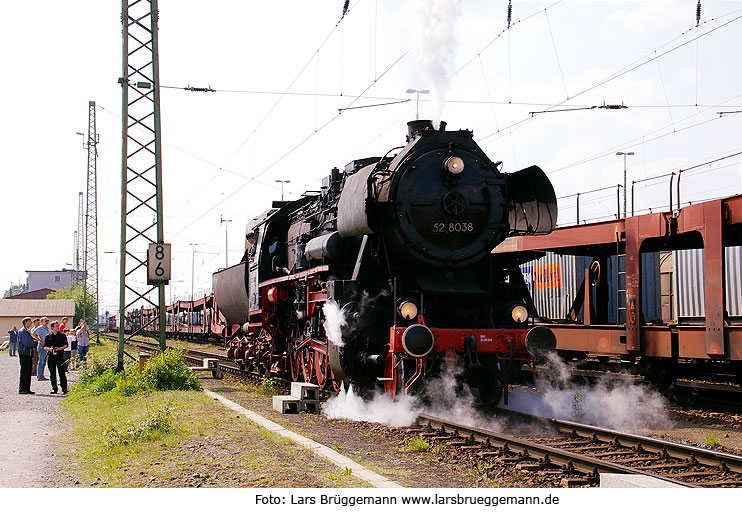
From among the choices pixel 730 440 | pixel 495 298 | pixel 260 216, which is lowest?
pixel 730 440

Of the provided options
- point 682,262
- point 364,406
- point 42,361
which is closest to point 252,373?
point 42,361

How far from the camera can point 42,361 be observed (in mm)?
16812

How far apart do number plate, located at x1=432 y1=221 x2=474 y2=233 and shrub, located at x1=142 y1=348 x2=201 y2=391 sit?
6.68 m

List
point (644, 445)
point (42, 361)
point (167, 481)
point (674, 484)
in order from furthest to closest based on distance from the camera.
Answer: point (42, 361) → point (644, 445) → point (167, 481) → point (674, 484)

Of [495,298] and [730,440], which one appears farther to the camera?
[495,298]

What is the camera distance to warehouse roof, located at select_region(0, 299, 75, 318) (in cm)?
4838

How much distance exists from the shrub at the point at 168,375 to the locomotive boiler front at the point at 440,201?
5507mm

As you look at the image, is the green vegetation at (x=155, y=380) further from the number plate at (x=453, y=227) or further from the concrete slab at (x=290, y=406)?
the number plate at (x=453, y=227)

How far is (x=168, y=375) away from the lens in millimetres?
13680

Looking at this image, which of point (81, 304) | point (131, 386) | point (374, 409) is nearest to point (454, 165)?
point (374, 409)

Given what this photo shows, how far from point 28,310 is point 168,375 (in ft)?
135

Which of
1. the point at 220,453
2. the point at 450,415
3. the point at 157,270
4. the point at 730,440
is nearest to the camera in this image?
the point at 220,453

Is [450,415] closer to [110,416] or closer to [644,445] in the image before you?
[644,445]

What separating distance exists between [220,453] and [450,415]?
388 centimetres
